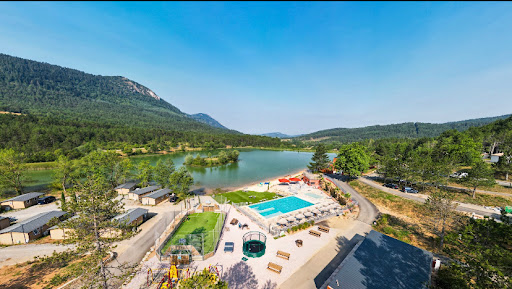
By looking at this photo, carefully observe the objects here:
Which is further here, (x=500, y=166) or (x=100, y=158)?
(x=100, y=158)

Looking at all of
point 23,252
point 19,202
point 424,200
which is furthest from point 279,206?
point 19,202

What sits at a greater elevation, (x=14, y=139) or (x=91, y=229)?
(x=14, y=139)

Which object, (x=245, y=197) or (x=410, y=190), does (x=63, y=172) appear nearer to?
(x=245, y=197)

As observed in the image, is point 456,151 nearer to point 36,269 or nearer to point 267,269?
point 267,269

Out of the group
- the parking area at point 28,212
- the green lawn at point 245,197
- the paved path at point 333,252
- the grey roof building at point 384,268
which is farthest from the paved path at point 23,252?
the grey roof building at point 384,268

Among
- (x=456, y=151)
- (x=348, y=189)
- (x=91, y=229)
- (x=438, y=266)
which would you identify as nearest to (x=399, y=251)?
(x=438, y=266)

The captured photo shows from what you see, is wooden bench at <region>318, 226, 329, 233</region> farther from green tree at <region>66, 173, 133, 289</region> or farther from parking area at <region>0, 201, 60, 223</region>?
parking area at <region>0, 201, 60, 223</region>
